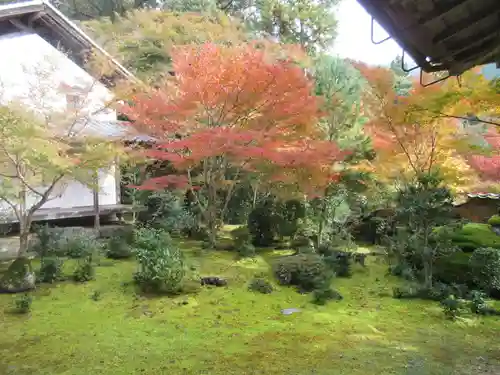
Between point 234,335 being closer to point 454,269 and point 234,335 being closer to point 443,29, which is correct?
point 443,29

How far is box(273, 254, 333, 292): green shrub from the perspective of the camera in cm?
813

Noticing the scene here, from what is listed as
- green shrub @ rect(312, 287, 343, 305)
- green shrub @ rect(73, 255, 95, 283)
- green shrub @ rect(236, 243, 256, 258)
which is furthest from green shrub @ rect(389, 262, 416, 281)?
green shrub @ rect(73, 255, 95, 283)

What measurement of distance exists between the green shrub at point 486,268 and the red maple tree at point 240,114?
391 centimetres

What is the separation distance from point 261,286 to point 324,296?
1.25m

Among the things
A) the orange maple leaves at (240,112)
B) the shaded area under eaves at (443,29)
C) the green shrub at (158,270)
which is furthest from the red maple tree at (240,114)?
the shaded area under eaves at (443,29)

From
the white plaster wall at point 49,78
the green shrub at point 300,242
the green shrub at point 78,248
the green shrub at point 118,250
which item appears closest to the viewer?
→ the green shrub at point 78,248

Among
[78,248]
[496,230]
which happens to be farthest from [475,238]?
[78,248]

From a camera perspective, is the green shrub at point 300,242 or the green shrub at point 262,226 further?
the green shrub at point 262,226

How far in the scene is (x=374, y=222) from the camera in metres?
12.8

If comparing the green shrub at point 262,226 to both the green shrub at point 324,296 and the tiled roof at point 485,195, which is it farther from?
the tiled roof at point 485,195

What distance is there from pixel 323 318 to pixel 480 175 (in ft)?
30.2

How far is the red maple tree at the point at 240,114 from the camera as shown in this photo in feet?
30.5

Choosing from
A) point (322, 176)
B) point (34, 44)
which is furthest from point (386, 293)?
point (34, 44)

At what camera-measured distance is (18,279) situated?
753cm
